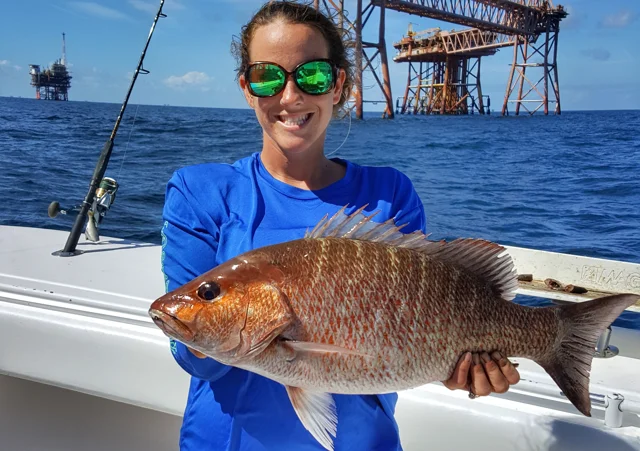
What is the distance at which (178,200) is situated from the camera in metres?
1.42

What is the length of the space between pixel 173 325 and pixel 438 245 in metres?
0.68

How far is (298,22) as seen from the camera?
1.49 m

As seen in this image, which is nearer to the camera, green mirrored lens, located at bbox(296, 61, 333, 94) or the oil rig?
green mirrored lens, located at bbox(296, 61, 333, 94)

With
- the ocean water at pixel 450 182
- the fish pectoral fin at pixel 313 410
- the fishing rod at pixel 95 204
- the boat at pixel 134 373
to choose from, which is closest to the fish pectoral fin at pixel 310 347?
the fish pectoral fin at pixel 313 410

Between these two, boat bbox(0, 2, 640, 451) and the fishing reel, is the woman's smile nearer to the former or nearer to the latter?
boat bbox(0, 2, 640, 451)

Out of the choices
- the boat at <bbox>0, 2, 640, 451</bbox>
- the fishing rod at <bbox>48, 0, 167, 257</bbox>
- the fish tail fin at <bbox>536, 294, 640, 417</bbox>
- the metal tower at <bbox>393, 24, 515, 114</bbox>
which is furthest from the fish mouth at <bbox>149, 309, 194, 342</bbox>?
the metal tower at <bbox>393, 24, 515, 114</bbox>

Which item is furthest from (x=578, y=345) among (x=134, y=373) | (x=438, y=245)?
(x=134, y=373)

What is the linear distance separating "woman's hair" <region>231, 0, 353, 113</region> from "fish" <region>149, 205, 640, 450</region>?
61cm

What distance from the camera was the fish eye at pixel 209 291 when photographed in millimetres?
1174

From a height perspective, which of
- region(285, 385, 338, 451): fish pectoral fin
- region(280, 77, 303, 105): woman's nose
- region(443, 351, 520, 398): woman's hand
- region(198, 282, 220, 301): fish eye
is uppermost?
region(280, 77, 303, 105): woman's nose

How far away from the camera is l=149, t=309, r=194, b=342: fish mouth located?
114cm

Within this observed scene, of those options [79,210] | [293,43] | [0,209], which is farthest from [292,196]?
[0,209]

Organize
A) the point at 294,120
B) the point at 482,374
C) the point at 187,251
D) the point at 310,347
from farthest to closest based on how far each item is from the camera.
A: the point at 294,120, the point at 187,251, the point at 482,374, the point at 310,347

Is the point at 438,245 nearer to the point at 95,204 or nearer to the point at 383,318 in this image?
the point at 383,318
